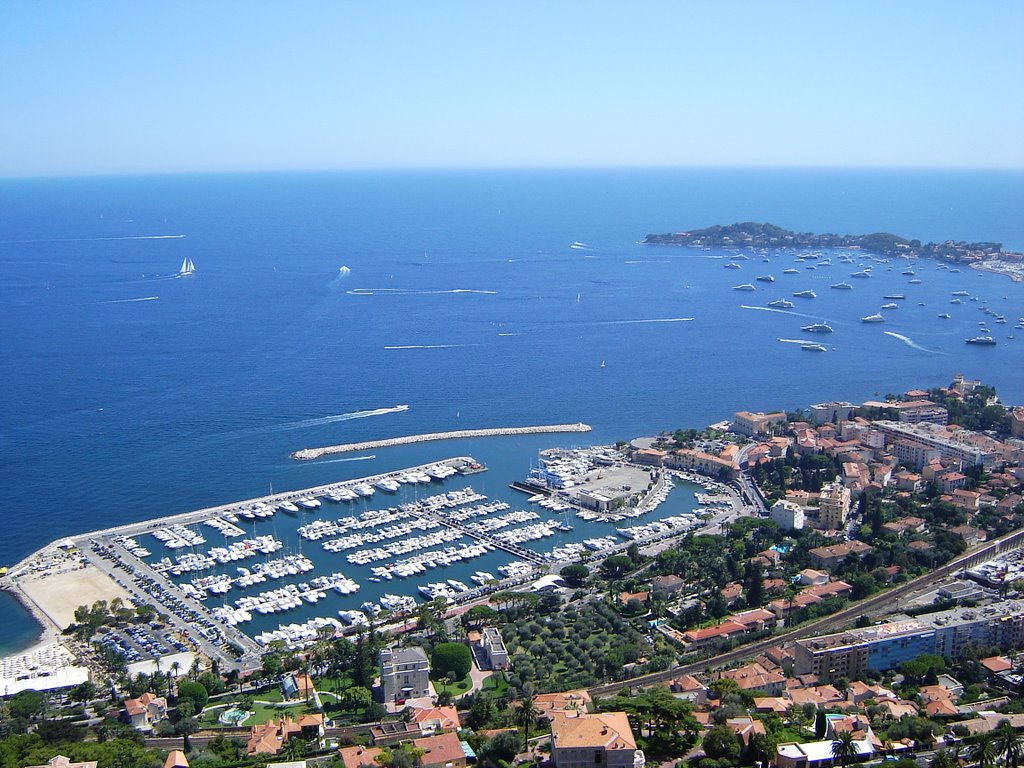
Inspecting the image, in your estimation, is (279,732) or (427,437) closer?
(279,732)

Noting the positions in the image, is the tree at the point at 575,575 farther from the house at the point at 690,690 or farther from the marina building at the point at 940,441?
the marina building at the point at 940,441

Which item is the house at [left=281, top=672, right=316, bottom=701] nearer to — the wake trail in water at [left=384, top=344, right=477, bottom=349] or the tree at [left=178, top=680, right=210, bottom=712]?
the tree at [left=178, top=680, right=210, bottom=712]

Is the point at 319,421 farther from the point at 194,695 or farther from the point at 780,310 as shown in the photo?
the point at 780,310

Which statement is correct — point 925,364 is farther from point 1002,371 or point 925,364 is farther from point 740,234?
point 740,234

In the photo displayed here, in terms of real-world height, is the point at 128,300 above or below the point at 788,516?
above

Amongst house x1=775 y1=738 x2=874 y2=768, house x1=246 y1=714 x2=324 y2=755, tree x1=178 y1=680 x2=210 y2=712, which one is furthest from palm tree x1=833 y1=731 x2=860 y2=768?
tree x1=178 y1=680 x2=210 y2=712

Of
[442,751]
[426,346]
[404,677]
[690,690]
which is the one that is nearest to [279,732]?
[404,677]

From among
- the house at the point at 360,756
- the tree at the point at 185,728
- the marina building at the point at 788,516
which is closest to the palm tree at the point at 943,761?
the house at the point at 360,756

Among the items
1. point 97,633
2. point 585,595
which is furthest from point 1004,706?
point 97,633
